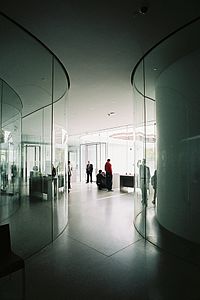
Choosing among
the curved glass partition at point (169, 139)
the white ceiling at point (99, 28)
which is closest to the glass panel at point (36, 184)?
the white ceiling at point (99, 28)

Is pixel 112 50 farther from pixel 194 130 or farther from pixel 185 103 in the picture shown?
pixel 194 130

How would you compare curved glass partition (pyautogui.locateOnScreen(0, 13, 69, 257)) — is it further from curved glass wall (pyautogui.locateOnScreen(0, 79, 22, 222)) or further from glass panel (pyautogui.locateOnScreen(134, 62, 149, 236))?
glass panel (pyautogui.locateOnScreen(134, 62, 149, 236))

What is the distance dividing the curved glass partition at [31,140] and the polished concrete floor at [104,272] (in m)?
0.57

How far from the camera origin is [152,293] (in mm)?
2145

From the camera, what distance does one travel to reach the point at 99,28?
291 centimetres

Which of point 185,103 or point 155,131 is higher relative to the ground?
point 185,103

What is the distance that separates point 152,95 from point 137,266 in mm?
3532

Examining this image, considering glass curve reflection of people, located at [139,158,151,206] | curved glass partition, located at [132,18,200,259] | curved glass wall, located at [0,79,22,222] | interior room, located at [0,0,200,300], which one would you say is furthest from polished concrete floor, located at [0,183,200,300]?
curved glass wall, located at [0,79,22,222]

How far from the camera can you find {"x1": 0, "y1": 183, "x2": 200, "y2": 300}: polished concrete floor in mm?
2150

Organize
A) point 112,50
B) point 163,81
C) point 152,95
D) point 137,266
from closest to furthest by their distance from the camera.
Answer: point 137,266 → point 112,50 → point 163,81 → point 152,95

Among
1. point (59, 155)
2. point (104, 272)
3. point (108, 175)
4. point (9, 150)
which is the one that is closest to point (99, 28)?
point (59, 155)

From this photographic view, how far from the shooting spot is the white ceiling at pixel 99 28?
247 cm

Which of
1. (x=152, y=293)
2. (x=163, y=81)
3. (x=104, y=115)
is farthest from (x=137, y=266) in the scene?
(x=104, y=115)

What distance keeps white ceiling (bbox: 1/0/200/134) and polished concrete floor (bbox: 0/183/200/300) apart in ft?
11.3
